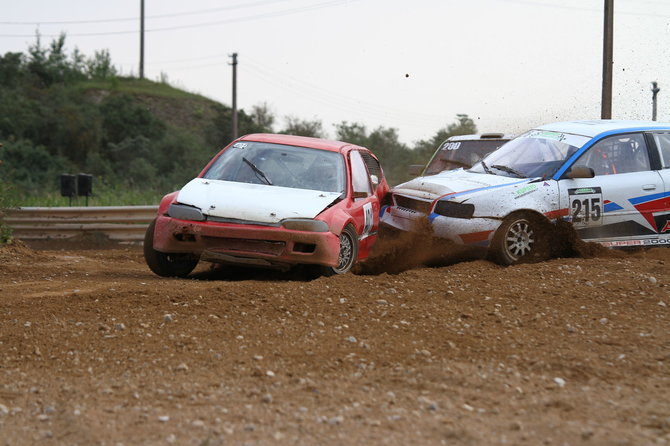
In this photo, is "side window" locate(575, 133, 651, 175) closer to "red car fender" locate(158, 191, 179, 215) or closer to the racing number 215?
the racing number 215

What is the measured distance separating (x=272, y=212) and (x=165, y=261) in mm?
1419

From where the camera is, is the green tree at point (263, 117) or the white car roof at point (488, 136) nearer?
the white car roof at point (488, 136)

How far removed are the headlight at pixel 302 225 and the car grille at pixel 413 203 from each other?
2.04 meters

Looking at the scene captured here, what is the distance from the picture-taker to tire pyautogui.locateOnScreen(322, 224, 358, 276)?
30.7 feet

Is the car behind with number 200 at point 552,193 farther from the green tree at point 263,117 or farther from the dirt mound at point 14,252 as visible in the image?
the green tree at point 263,117

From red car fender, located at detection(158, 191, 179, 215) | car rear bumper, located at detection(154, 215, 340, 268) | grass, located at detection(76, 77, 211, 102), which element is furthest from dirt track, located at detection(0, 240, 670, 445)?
grass, located at detection(76, 77, 211, 102)

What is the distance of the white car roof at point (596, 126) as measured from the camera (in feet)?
37.0

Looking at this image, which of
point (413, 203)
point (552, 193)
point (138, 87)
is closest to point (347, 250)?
point (413, 203)

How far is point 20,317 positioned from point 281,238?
2552 mm

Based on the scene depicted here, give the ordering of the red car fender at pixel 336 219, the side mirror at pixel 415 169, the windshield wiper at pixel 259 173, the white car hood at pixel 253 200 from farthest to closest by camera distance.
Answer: the side mirror at pixel 415 169 → the windshield wiper at pixel 259 173 → the red car fender at pixel 336 219 → the white car hood at pixel 253 200

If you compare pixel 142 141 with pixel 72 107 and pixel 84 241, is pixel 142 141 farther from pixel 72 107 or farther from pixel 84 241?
pixel 84 241

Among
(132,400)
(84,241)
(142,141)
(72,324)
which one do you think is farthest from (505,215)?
(142,141)

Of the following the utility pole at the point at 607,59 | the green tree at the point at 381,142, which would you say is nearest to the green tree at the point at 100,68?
the green tree at the point at 381,142

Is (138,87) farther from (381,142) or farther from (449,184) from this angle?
(449,184)
